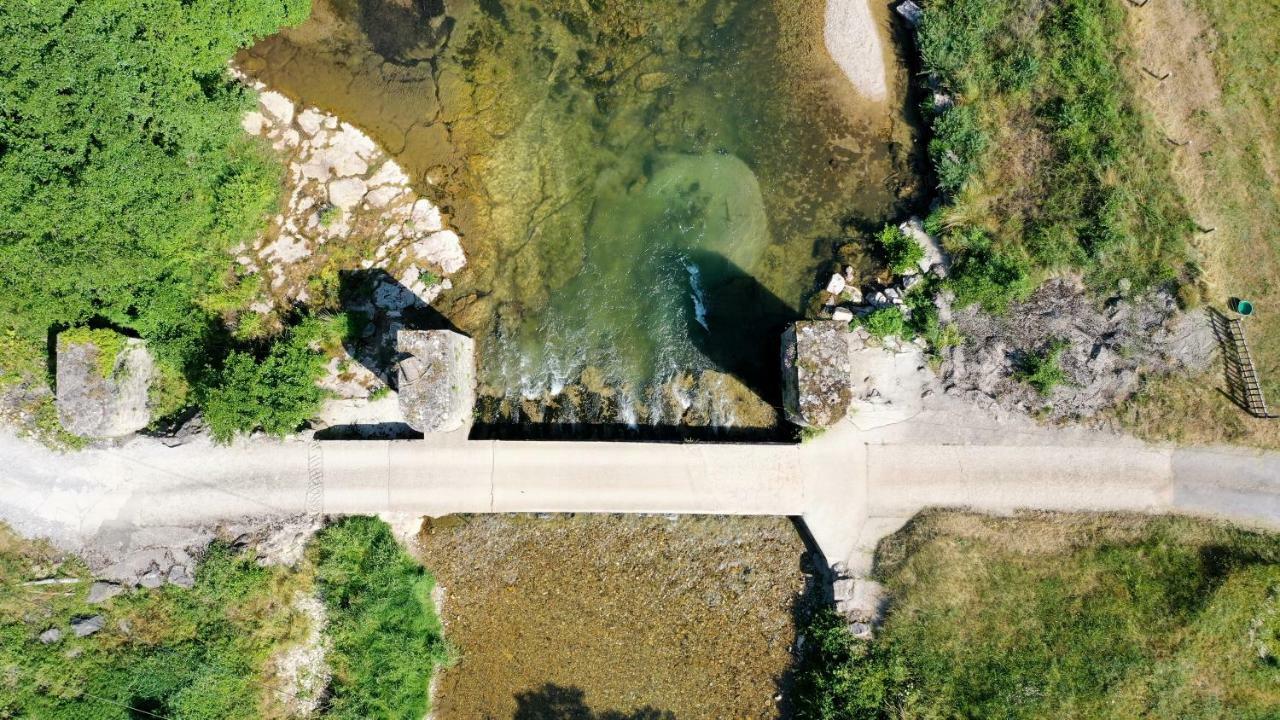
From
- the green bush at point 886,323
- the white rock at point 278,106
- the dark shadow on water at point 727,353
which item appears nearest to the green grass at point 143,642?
the dark shadow on water at point 727,353

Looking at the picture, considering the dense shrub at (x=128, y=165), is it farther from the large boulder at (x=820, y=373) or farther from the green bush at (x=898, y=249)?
the green bush at (x=898, y=249)

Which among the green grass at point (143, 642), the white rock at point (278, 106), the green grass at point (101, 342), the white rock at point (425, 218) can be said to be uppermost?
the white rock at point (278, 106)

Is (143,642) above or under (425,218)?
under

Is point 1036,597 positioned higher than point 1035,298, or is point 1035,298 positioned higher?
point 1035,298

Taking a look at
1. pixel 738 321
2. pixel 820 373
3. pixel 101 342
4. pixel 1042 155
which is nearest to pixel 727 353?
pixel 738 321

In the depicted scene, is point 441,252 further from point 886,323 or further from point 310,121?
point 886,323

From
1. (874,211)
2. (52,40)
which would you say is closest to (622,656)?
(874,211)

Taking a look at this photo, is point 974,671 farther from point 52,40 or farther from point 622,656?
point 52,40
